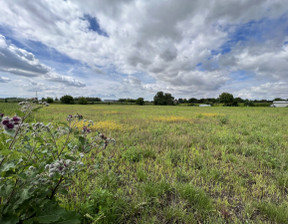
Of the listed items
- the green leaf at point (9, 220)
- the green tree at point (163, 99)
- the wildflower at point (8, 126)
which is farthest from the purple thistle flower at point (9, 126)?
the green tree at point (163, 99)

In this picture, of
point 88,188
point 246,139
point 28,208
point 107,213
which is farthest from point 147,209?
point 246,139

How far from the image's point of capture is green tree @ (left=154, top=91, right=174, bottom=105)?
313 ft

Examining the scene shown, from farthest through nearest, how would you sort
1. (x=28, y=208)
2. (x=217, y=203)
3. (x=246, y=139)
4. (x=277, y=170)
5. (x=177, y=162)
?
(x=246, y=139)
(x=177, y=162)
(x=277, y=170)
(x=217, y=203)
(x=28, y=208)

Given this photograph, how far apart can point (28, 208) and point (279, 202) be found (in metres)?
3.70

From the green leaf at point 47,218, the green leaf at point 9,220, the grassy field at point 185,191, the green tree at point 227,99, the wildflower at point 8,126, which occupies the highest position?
the green tree at point 227,99

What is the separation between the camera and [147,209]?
197 cm

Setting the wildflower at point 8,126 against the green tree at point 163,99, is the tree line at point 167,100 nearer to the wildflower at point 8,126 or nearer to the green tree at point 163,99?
the green tree at point 163,99

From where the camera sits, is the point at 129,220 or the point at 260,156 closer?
the point at 129,220

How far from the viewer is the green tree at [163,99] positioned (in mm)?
95500

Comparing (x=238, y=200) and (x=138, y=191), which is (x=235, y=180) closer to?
(x=238, y=200)

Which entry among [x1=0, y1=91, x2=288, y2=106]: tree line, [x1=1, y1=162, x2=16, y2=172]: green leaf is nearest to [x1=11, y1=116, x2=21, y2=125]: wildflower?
[x1=1, y1=162, x2=16, y2=172]: green leaf

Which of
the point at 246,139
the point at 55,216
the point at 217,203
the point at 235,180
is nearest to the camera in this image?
the point at 55,216

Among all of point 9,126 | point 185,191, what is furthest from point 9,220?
point 185,191

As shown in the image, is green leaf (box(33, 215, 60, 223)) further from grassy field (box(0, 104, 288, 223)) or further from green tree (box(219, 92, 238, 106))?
green tree (box(219, 92, 238, 106))
